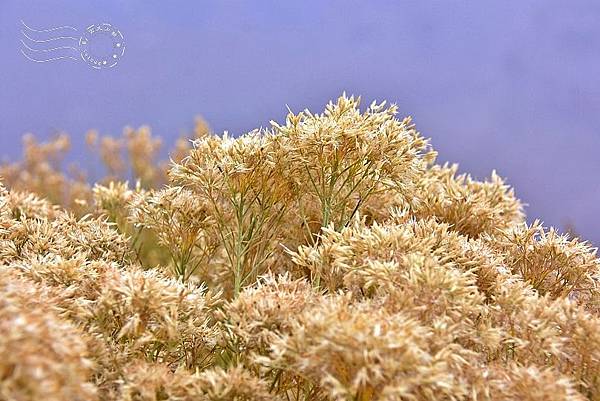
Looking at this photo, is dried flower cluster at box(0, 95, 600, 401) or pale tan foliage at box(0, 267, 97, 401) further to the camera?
dried flower cluster at box(0, 95, 600, 401)

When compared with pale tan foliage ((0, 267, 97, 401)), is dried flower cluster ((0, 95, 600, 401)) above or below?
above

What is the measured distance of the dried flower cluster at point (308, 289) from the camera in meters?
2.32

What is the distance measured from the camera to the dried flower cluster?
232cm

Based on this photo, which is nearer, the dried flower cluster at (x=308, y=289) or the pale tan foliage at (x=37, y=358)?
the pale tan foliage at (x=37, y=358)

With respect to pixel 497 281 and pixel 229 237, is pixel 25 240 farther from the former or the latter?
pixel 497 281

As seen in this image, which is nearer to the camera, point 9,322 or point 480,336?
point 9,322

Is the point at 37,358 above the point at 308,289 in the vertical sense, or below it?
below

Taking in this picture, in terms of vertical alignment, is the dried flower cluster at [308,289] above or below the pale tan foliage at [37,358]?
above

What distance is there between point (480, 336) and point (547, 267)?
108cm

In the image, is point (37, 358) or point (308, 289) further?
point (308, 289)

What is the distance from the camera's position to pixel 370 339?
2277 millimetres

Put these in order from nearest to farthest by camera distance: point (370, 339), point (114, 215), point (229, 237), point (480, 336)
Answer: point (370, 339) < point (480, 336) < point (229, 237) < point (114, 215)

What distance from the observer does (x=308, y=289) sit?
9.64 feet

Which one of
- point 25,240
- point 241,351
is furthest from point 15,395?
point 25,240
